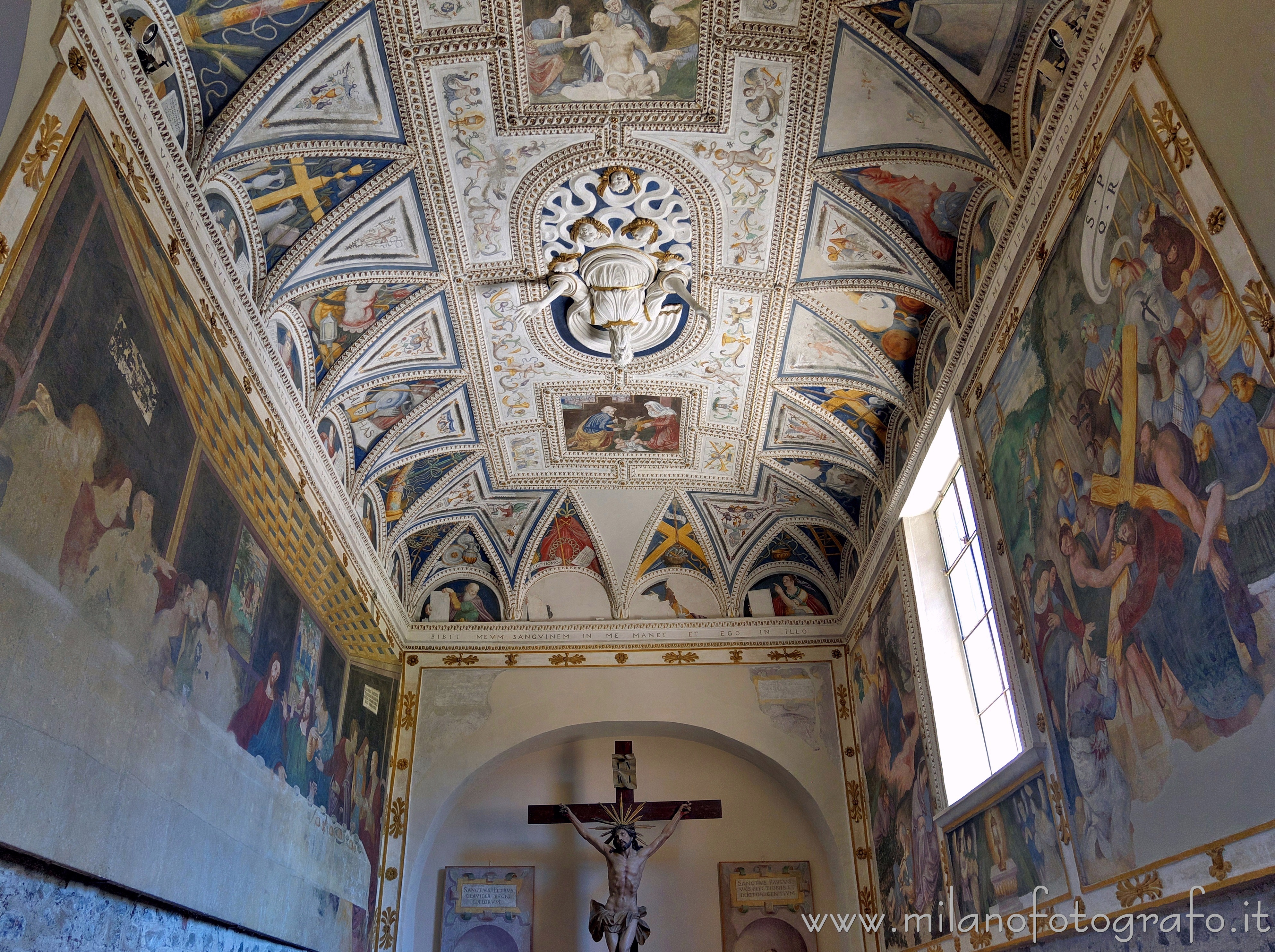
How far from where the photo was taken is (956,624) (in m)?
11.2

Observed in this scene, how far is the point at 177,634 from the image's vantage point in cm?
739

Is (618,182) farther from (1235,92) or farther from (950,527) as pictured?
(1235,92)

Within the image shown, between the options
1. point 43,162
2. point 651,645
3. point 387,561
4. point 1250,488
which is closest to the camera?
point 1250,488

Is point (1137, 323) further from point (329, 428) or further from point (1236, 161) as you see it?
point (329, 428)

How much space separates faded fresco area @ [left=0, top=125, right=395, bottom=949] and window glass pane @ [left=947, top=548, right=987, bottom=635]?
25.1 ft

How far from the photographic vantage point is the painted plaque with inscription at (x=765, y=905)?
1421cm

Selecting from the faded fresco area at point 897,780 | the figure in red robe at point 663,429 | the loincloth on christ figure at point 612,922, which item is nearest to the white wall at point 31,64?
the figure in red robe at point 663,429

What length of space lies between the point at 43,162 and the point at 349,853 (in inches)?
374

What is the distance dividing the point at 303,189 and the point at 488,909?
10734 mm

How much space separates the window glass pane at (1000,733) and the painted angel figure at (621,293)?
18.1 feet

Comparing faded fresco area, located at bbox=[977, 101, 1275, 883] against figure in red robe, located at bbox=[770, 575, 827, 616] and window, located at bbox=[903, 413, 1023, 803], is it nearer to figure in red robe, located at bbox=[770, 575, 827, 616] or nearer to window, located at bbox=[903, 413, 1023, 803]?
window, located at bbox=[903, 413, 1023, 803]

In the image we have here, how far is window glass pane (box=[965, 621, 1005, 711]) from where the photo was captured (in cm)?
1002

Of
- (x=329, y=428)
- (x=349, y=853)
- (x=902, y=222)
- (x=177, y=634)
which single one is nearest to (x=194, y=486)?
(x=177, y=634)

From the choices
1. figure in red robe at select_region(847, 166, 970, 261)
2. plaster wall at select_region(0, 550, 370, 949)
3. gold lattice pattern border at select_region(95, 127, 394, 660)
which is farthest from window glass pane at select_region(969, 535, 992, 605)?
plaster wall at select_region(0, 550, 370, 949)
